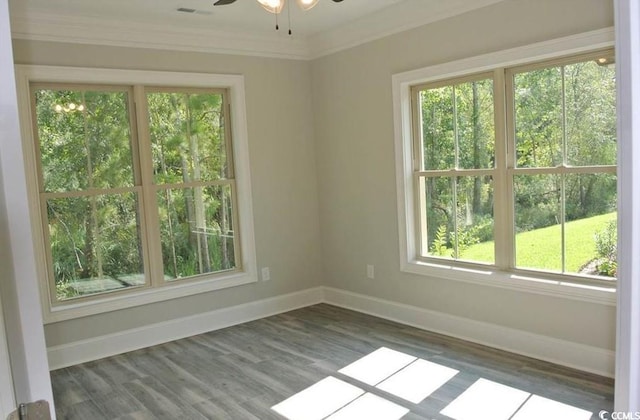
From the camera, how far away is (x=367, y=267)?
479cm

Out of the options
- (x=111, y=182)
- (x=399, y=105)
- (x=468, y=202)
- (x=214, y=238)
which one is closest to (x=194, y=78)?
(x=111, y=182)

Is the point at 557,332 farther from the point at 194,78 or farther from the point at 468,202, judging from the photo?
the point at 194,78

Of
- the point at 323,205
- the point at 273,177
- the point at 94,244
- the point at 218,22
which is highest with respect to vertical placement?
the point at 218,22

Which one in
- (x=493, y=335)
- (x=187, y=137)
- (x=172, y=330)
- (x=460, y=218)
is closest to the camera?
(x=493, y=335)

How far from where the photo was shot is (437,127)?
413cm

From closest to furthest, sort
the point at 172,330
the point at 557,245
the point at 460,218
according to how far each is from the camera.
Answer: the point at 557,245 < the point at 460,218 < the point at 172,330

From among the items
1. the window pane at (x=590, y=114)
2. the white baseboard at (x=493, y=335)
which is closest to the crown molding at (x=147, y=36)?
the white baseboard at (x=493, y=335)

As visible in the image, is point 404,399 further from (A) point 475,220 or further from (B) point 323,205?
(B) point 323,205

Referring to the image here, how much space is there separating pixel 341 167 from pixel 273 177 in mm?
674

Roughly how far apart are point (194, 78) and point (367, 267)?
233 cm

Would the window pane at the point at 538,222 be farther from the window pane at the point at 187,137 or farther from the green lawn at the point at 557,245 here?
the window pane at the point at 187,137

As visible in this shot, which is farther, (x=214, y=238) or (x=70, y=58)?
(x=214, y=238)

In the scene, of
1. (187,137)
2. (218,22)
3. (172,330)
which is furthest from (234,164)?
(172,330)

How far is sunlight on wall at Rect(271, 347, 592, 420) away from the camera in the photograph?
2822 mm
